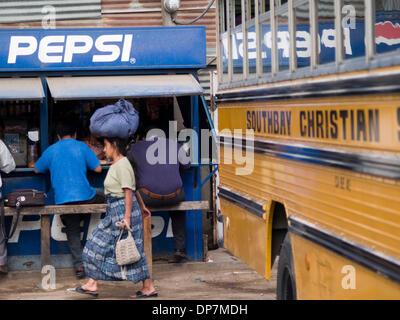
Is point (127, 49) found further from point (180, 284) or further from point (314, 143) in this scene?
point (314, 143)

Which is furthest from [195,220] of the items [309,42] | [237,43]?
[309,42]

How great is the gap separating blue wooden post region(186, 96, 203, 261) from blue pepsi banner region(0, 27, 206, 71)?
1.90 ft

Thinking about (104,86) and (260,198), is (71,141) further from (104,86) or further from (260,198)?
(260,198)

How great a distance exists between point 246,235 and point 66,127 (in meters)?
3.13

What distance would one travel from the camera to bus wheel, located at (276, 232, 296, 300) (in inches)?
222

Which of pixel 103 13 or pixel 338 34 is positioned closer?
pixel 338 34

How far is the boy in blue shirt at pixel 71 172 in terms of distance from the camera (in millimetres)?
9078

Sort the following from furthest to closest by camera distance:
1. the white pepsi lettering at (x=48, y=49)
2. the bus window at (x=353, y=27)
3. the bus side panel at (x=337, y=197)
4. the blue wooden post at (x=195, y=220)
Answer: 1. the blue wooden post at (x=195, y=220)
2. the white pepsi lettering at (x=48, y=49)
3. the bus window at (x=353, y=27)
4. the bus side panel at (x=337, y=197)

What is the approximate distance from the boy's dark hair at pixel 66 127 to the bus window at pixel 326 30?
184 inches

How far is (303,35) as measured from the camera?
5.35 metres

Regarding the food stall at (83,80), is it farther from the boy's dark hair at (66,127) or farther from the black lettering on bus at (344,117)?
Result: the black lettering on bus at (344,117)

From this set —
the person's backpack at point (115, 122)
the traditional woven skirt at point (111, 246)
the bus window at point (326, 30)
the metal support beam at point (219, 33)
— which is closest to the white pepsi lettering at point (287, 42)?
the bus window at point (326, 30)

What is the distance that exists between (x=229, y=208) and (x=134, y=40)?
2987 millimetres

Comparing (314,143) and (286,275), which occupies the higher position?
(314,143)
